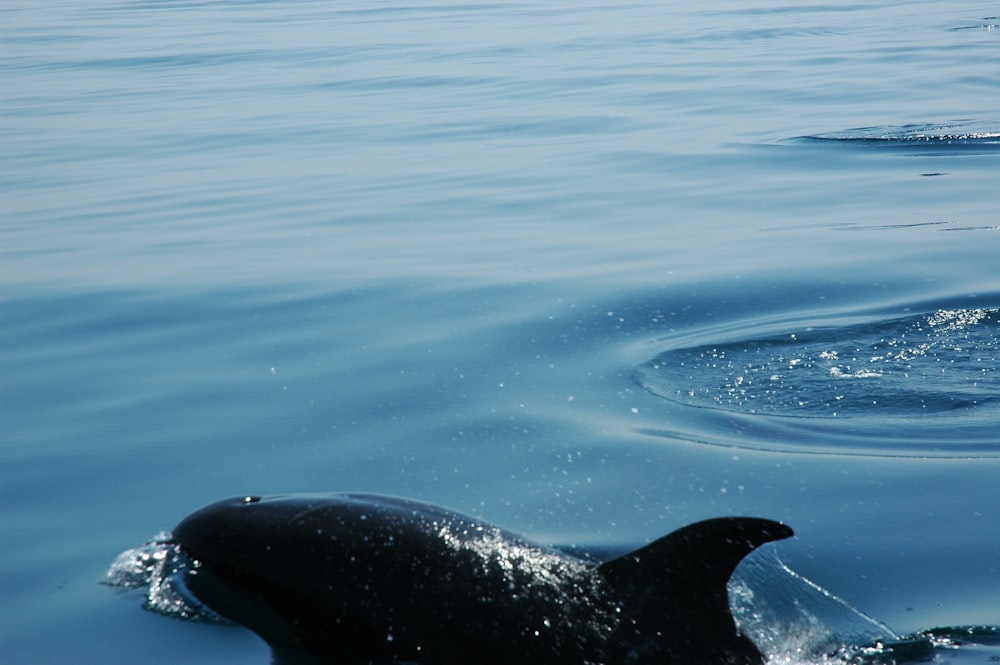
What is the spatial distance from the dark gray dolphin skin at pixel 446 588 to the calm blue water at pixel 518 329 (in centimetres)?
28

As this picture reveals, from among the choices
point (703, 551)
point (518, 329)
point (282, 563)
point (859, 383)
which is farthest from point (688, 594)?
point (518, 329)

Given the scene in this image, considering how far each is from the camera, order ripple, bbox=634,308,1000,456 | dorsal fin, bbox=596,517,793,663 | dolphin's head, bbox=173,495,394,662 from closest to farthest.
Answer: dorsal fin, bbox=596,517,793,663, dolphin's head, bbox=173,495,394,662, ripple, bbox=634,308,1000,456

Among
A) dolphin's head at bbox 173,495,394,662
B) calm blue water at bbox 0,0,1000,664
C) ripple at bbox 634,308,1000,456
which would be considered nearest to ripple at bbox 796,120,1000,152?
calm blue water at bbox 0,0,1000,664

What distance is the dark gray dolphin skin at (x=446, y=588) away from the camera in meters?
4.74

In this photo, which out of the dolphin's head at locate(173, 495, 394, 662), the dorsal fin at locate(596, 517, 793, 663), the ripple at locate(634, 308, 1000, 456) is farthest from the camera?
the ripple at locate(634, 308, 1000, 456)

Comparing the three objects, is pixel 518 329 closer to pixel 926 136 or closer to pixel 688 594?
pixel 688 594

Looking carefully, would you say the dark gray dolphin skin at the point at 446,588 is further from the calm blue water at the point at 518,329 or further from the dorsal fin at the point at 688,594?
the calm blue water at the point at 518,329

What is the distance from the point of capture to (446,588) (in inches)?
198

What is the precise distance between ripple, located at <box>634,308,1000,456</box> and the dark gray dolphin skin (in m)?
2.63

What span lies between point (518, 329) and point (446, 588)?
4830 mm

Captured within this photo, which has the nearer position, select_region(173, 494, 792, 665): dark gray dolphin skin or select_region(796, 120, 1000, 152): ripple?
select_region(173, 494, 792, 665): dark gray dolphin skin

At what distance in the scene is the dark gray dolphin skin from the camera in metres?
4.74

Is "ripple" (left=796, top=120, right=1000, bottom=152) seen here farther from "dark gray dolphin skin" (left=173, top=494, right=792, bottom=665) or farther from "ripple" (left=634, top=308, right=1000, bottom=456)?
"dark gray dolphin skin" (left=173, top=494, right=792, bottom=665)

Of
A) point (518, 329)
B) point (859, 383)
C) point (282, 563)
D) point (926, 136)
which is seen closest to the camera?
point (282, 563)
